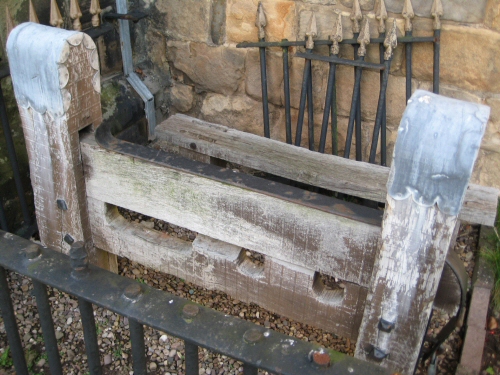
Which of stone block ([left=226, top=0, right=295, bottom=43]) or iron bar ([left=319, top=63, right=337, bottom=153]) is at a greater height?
stone block ([left=226, top=0, right=295, bottom=43])

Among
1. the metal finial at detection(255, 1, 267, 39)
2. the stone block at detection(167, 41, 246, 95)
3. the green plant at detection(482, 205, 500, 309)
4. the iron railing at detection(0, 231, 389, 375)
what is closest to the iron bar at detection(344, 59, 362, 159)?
the metal finial at detection(255, 1, 267, 39)

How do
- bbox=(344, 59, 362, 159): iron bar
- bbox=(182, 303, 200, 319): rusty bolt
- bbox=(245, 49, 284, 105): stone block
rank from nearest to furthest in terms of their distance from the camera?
bbox=(182, 303, 200, 319): rusty bolt
bbox=(344, 59, 362, 159): iron bar
bbox=(245, 49, 284, 105): stone block

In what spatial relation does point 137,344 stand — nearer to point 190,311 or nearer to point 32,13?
point 190,311

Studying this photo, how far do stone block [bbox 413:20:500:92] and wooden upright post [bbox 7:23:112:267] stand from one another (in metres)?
1.67

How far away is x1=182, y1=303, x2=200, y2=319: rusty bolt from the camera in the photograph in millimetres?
1260

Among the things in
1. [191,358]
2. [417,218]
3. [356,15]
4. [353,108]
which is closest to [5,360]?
[191,358]

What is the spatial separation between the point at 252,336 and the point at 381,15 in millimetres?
2079

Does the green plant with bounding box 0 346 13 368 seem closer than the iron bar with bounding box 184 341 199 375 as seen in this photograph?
No

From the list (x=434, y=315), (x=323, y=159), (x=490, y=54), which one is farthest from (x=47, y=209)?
(x=490, y=54)

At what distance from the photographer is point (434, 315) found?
2842mm

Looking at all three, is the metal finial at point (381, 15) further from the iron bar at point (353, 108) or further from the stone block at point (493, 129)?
the stone block at point (493, 129)

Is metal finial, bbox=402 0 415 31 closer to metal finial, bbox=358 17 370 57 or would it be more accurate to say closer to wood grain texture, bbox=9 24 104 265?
metal finial, bbox=358 17 370 57

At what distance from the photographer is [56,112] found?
7.18ft

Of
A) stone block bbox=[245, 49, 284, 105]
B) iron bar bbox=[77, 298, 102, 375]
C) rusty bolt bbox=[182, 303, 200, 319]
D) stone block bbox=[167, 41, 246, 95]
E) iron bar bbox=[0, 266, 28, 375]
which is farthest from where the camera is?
stone block bbox=[167, 41, 246, 95]
